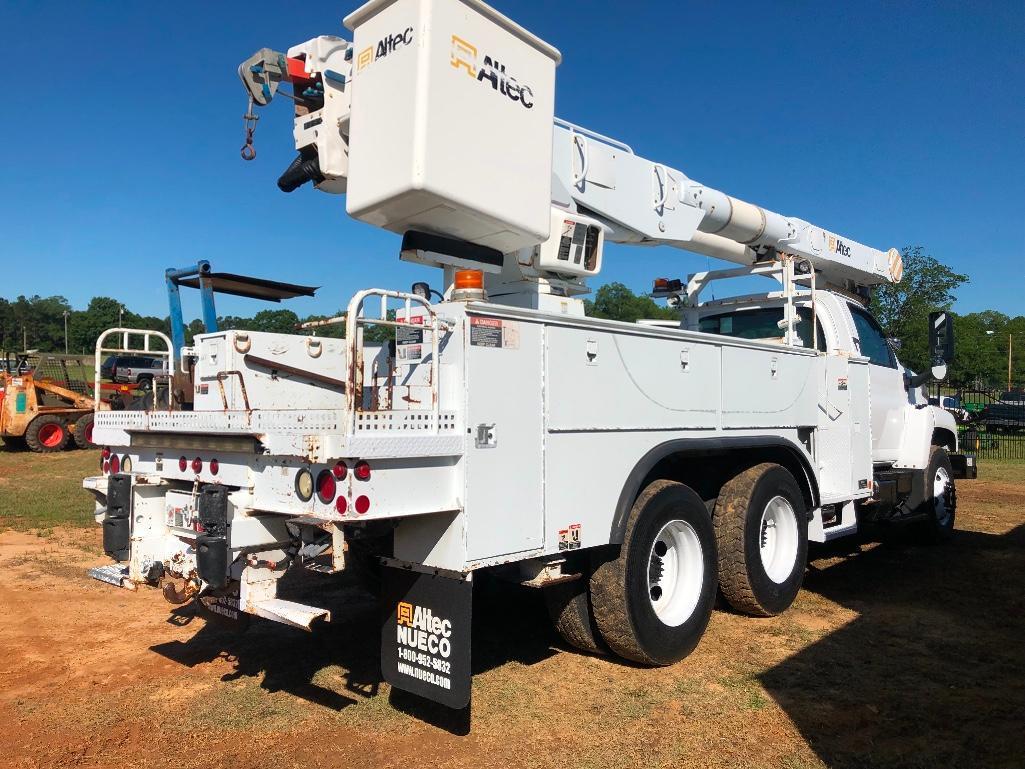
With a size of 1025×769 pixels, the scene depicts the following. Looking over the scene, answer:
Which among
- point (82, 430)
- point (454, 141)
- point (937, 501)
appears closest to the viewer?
point (454, 141)

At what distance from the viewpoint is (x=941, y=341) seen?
7.36 meters

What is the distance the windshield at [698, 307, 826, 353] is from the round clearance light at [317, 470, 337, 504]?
468 cm

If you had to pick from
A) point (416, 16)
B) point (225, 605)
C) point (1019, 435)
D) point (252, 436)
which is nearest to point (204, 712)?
point (225, 605)

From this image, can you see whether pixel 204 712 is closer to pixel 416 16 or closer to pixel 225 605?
pixel 225 605

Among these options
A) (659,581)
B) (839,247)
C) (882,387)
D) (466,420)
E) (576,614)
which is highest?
(839,247)

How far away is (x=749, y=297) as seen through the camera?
23.7ft

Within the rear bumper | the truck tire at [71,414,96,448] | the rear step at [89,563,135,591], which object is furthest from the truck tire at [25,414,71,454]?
the rear bumper

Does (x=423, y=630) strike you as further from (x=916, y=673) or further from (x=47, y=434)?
(x=47, y=434)

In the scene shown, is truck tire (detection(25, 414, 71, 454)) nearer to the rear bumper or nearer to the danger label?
the danger label

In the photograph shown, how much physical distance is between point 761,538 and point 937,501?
140 inches

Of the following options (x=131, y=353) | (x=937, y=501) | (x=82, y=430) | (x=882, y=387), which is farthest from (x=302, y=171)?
(x=82, y=430)

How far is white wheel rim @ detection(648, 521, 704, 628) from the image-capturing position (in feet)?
15.6

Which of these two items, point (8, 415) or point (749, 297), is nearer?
point (749, 297)

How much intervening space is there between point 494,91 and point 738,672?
3.58 metres
